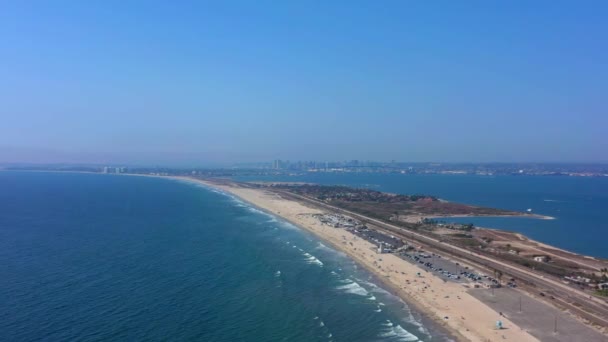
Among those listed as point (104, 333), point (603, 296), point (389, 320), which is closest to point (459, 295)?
point (389, 320)

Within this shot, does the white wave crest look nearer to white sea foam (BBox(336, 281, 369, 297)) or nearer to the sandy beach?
the sandy beach

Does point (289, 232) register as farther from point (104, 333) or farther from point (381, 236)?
point (104, 333)

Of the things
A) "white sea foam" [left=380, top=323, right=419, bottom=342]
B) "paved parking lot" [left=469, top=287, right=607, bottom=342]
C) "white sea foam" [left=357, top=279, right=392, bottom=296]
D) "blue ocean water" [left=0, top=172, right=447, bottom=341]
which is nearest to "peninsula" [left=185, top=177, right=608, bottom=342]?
"paved parking lot" [left=469, top=287, right=607, bottom=342]

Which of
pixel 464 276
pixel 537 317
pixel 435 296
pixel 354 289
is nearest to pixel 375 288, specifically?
pixel 354 289

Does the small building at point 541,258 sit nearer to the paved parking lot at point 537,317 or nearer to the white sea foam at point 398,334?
the paved parking lot at point 537,317

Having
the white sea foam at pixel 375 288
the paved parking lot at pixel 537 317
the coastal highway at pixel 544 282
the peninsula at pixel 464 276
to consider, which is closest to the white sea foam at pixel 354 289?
the white sea foam at pixel 375 288

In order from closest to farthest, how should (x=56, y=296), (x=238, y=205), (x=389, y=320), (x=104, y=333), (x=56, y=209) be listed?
(x=104, y=333), (x=389, y=320), (x=56, y=296), (x=56, y=209), (x=238, y=205)

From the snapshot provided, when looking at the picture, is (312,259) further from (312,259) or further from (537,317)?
(537,317)
